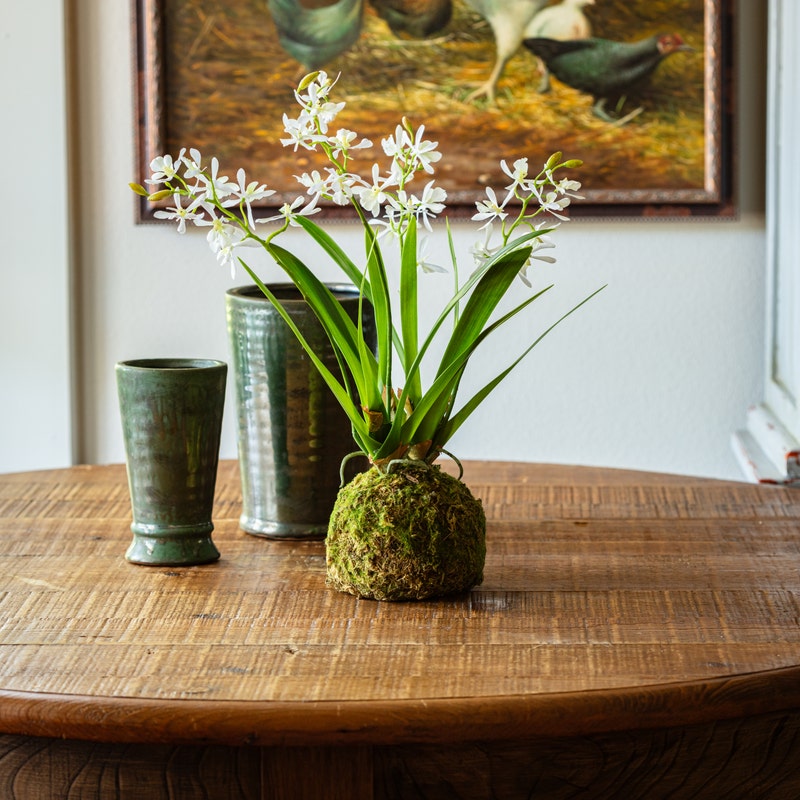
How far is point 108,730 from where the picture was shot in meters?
0.79

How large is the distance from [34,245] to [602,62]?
4.82 feet

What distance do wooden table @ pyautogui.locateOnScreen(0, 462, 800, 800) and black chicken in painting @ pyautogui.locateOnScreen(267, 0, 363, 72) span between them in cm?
186

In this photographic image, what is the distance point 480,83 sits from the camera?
2684 mm

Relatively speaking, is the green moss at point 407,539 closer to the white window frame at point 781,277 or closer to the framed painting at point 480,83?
the white window frame at point 781,277

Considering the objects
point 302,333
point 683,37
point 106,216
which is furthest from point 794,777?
point 106,216

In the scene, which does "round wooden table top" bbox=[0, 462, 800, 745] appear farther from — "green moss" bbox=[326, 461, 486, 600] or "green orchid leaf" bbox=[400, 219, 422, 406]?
"green orchid leaf" bbox=[400, 219, 422, 406]

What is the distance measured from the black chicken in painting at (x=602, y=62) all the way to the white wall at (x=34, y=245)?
46.6 inches

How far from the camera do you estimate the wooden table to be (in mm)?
793

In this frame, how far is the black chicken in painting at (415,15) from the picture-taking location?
2676mm

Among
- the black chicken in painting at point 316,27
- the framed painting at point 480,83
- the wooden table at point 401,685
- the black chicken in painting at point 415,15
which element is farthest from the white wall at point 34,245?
the wooden table at point 401,685

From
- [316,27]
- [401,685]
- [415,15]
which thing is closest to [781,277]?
[415,15]

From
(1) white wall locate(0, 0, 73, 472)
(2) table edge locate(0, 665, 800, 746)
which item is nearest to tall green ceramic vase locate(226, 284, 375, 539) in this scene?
(2) table edge locate(0, 665, 800, 746)

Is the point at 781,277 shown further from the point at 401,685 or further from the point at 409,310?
the point at 401,685

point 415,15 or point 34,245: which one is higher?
point 415,15
